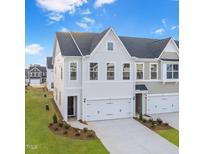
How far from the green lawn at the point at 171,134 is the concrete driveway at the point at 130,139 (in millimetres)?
228

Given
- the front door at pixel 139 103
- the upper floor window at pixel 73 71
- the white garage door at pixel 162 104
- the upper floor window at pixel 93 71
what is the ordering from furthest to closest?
the front door at pixel 139 103 < the white garage door at pixel 162 104 < the upper floor window at pixel 93 71 < the upper floor window at pixel 73 71

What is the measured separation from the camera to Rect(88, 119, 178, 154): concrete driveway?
22.5ft

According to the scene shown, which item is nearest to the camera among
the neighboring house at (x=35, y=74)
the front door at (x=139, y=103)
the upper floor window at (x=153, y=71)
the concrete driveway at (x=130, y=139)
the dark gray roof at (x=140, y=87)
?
the concrete driveway at (x=130, y=139)

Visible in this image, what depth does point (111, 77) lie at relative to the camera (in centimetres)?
1055

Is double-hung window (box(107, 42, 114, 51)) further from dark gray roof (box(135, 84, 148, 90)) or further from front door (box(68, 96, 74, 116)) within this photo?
front door (box(68, 96, 74, 116))

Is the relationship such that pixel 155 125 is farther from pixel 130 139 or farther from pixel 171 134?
pixel 130 139

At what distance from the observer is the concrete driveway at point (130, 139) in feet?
22.5

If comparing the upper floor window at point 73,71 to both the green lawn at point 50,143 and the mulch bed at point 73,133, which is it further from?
the mulch bed at point 73,133

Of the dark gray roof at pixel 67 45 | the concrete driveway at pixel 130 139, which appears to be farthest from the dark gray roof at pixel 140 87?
the dark gray roof at pixel 67 45

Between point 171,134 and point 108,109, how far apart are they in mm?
3360

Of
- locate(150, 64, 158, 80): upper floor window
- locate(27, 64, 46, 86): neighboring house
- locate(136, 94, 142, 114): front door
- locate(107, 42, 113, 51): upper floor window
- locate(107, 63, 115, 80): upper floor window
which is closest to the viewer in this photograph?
locate(27, 64, 46, 86): neighboring house

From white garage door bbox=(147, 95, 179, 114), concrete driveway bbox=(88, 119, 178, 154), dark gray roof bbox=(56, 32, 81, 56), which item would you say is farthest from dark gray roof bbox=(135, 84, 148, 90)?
dark gray roof bbox=(56, 32, 81, 56)
